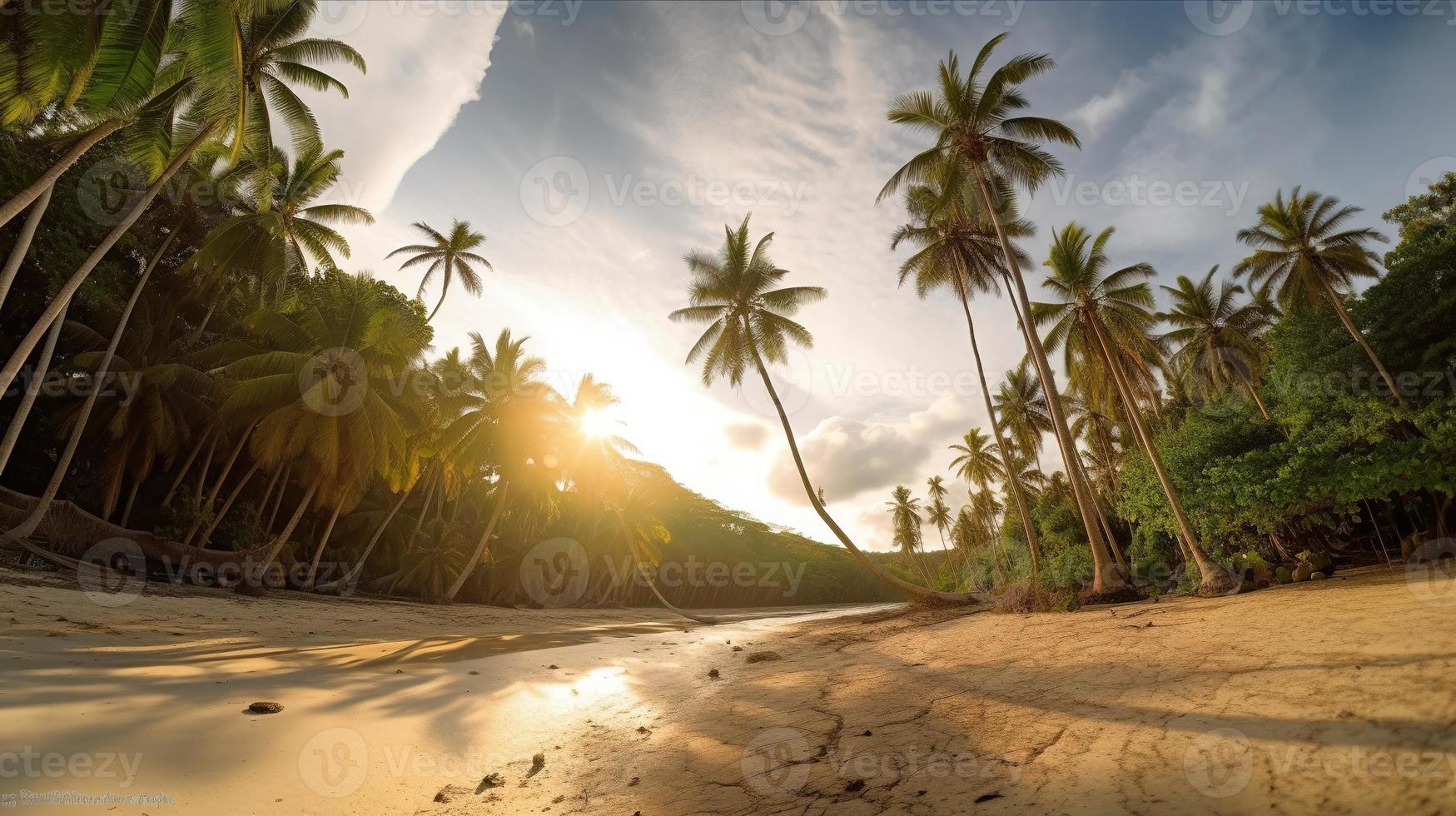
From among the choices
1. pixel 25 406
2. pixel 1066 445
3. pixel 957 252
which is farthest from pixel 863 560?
pixel 25 406

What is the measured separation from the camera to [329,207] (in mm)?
21922

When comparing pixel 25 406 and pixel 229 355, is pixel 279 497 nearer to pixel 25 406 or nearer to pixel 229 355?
pixel 229 355

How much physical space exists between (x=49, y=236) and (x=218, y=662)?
15158 millimetres

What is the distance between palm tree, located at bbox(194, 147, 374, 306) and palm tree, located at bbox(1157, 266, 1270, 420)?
35212 mm

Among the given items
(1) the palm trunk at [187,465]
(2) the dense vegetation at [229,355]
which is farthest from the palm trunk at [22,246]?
(1) the palm trunk at [187,465]

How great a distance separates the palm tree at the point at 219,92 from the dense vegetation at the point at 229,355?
0.18 feet

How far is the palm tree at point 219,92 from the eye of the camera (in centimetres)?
828

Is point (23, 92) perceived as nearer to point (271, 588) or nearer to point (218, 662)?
point (218, 662)

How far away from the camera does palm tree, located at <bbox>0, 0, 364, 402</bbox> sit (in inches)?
326

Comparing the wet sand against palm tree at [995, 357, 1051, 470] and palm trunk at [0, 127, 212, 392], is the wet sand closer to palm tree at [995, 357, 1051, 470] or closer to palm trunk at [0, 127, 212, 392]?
palm trunk at [0, 127, 212, 392]

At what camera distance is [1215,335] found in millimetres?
24672

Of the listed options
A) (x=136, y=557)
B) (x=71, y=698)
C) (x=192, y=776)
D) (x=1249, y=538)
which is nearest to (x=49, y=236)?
(x=136, y=557)

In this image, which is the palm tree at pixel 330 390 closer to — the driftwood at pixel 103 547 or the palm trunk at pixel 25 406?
the driftwood at pixel 103 547

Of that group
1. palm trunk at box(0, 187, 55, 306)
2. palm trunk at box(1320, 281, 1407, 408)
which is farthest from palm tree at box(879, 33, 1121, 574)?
palm trunk at box(0, 187, 55, 306)
